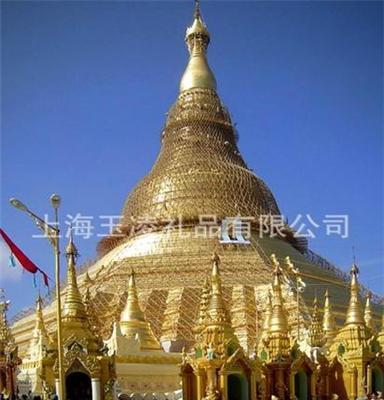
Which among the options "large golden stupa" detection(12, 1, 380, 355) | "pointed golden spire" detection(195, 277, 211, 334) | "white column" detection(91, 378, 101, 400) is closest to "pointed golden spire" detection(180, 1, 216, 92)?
"large golden stupa" detection(12, 1, 380, 355)

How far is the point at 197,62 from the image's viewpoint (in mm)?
57188

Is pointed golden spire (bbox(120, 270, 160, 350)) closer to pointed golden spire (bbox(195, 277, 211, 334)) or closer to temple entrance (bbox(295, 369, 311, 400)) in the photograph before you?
pointed golden spire (bbox(195, 277, 211, 334))

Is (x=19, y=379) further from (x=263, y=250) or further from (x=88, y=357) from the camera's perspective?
(x=263, y=250)

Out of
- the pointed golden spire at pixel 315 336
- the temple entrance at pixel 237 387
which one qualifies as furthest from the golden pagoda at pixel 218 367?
the pointed golden spire at pixel 315 336

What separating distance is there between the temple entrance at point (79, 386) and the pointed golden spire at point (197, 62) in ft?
117

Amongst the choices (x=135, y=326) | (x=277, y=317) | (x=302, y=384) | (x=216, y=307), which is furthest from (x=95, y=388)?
(x=135, y=326)

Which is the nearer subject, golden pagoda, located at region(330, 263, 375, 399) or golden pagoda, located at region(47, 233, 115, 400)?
golden pagoda, located at region(47, 233, 115, 400)

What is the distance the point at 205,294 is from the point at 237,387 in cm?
424

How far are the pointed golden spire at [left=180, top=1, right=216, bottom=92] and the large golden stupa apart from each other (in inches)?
3.0

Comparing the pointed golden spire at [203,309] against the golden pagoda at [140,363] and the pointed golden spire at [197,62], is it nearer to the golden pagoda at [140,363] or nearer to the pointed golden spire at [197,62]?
the golden pagoda at [140,363]

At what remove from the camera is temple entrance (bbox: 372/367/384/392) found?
2981 centimetres

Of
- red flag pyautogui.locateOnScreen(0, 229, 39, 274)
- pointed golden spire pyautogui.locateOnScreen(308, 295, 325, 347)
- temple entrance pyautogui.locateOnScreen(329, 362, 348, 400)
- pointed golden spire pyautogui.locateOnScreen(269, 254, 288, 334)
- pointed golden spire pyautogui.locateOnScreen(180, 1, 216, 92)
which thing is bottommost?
temple entrance pyautogui.locateOnScreen(329, 362, 348, 400)

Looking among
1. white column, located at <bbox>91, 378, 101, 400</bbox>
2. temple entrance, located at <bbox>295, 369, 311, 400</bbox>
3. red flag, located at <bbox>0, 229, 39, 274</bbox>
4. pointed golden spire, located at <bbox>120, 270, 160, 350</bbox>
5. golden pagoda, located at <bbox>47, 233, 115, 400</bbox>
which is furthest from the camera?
pointed golden spire, located at <bbox>120, 270, 160, 350</bbox>

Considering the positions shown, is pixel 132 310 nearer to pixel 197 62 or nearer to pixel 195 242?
pixel 195 242
